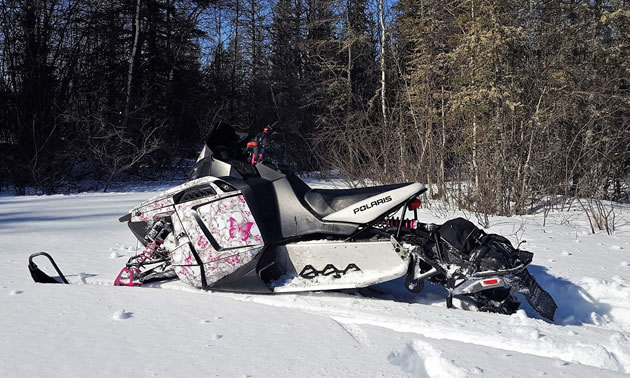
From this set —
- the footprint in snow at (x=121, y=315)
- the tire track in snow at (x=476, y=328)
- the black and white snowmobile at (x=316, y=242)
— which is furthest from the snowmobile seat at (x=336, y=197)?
the footprint in snow at (x=121, y=315)

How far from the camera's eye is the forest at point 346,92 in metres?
7.29

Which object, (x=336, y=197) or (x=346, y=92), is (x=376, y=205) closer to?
(x=336, y=197)

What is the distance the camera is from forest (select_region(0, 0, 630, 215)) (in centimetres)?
729

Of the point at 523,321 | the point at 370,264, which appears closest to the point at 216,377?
the point at 370,264

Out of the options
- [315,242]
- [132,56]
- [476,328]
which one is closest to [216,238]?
[315,242]

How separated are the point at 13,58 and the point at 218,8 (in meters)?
7.59

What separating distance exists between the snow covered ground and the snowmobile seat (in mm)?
531

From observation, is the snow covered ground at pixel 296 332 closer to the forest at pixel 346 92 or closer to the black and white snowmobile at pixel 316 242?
the black and white snowmobile at pixel 316 242

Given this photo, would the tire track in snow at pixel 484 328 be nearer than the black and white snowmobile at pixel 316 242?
Yes

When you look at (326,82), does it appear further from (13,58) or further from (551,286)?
(551,286)

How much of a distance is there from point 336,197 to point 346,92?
18818 millimetres

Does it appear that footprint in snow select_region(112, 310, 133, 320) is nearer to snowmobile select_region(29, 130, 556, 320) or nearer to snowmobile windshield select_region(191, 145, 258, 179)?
snowmobile select_region(29, 130, 556, 320)

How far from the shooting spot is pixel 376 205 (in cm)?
265

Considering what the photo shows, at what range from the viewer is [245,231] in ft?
9.23
